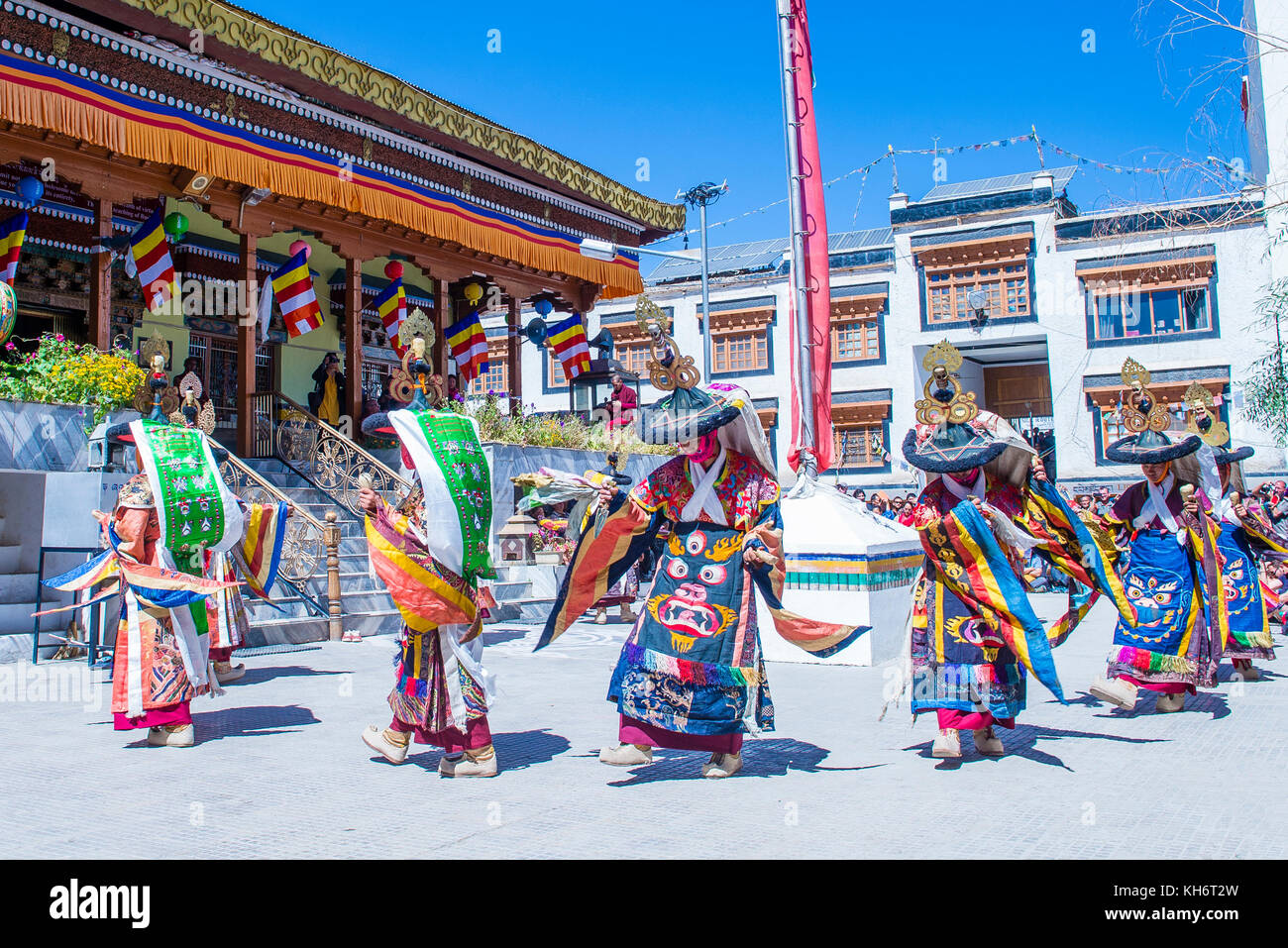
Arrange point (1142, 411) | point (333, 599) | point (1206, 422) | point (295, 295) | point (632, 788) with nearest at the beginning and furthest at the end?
point (632, 788), point (1142, 411), point (1206, 422), point (333, 599), point (295, 295)

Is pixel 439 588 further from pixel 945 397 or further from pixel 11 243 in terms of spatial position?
pixel 11 243

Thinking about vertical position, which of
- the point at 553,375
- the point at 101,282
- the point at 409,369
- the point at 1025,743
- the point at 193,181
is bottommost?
the point at 1025,743

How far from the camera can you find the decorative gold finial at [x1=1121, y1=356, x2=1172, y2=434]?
6.74m

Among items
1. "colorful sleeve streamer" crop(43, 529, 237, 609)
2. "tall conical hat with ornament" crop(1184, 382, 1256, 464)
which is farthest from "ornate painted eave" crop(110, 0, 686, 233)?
"tall conical hat with ornament" crop(1184, 382, 1256, 464)

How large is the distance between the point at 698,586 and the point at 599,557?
22.6 inches

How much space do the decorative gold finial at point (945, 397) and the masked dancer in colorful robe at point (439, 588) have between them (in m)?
2.43

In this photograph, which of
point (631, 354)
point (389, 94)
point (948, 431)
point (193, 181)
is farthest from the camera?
point (631, 354)

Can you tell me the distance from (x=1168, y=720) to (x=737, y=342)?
28236mm

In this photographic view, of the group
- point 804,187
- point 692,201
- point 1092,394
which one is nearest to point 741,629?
point 804,187

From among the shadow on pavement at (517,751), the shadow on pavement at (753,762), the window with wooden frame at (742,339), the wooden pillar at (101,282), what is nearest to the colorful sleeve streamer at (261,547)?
the shadow on pavement at (517,751)

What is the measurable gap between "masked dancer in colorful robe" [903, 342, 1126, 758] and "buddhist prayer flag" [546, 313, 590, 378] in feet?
45.6

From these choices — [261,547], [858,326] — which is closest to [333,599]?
[261,547]

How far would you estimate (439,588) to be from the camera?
4754 millimetres

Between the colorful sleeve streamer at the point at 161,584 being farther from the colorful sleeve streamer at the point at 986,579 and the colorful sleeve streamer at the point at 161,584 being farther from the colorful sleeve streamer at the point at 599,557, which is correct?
the colorful sleeve streamer at the point at 986,579
